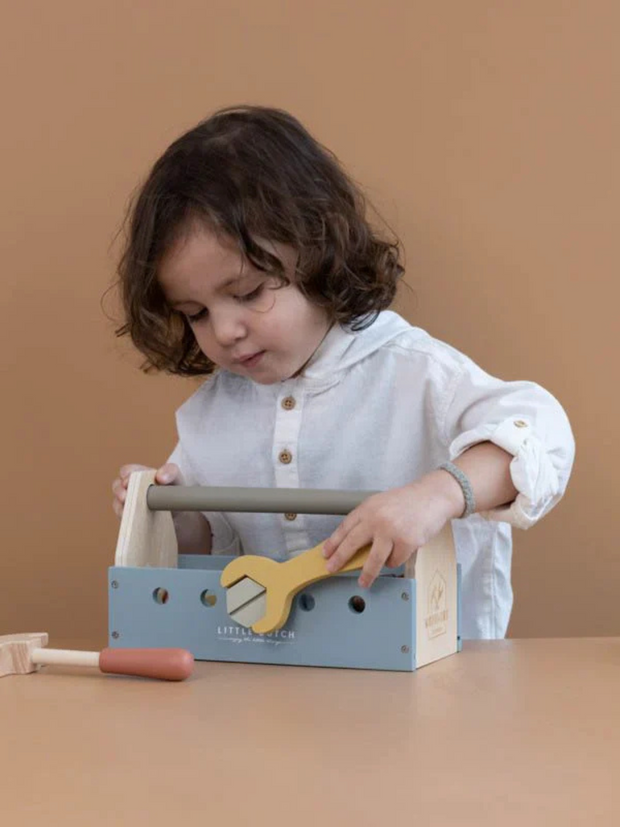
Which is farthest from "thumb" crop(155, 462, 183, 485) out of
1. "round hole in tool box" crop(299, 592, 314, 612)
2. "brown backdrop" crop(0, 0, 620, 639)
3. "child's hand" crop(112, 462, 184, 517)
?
"brown backdrop" crop(0, 0, 620, 639)

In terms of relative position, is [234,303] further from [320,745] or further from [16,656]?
[320,745]

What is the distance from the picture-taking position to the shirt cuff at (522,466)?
0.96 metres

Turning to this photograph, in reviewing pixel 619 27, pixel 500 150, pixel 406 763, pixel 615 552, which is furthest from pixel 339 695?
pixel 619 27

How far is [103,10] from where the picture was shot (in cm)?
145

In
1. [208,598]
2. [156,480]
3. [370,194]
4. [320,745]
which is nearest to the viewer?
[320,745]

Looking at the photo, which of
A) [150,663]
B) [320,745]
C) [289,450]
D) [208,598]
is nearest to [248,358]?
[289,450]

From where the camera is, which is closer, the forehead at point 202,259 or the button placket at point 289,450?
the forehead at point 202,259

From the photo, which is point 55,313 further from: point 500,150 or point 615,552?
point 615,552

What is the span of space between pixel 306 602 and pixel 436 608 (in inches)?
4.1

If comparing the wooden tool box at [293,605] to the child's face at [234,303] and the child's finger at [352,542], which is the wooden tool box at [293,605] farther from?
the child's face at [234,303]

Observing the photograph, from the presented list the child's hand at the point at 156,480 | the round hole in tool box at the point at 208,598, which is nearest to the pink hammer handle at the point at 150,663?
the round hole in tool box at the point at 208,598

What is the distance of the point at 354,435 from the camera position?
1.16 metres

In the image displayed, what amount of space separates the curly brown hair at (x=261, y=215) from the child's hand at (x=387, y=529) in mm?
275

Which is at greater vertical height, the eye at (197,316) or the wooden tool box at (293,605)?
the eye at (197,316)
